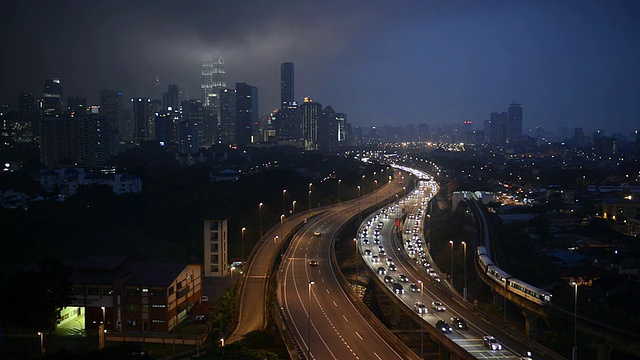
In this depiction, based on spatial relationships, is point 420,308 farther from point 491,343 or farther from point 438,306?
point 491,343

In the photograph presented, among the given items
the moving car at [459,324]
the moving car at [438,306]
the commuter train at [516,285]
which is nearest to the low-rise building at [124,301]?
the moving car at [438,306]

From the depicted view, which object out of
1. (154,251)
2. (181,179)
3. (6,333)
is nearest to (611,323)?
(6,333)

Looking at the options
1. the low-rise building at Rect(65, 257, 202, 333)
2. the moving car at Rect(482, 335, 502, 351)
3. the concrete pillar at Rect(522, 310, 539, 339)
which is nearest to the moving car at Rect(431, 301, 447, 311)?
the concrete pillar at Rect(522, 310, 539, 339)

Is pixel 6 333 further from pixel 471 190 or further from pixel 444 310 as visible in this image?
pixel 471 190

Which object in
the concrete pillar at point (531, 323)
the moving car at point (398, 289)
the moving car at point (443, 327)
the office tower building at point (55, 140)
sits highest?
the office tower building at point (55, 140)

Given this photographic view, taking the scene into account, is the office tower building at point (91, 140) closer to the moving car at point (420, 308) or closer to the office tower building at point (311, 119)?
the moving car at point (420, 308)

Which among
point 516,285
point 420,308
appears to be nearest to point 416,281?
point 516,285
